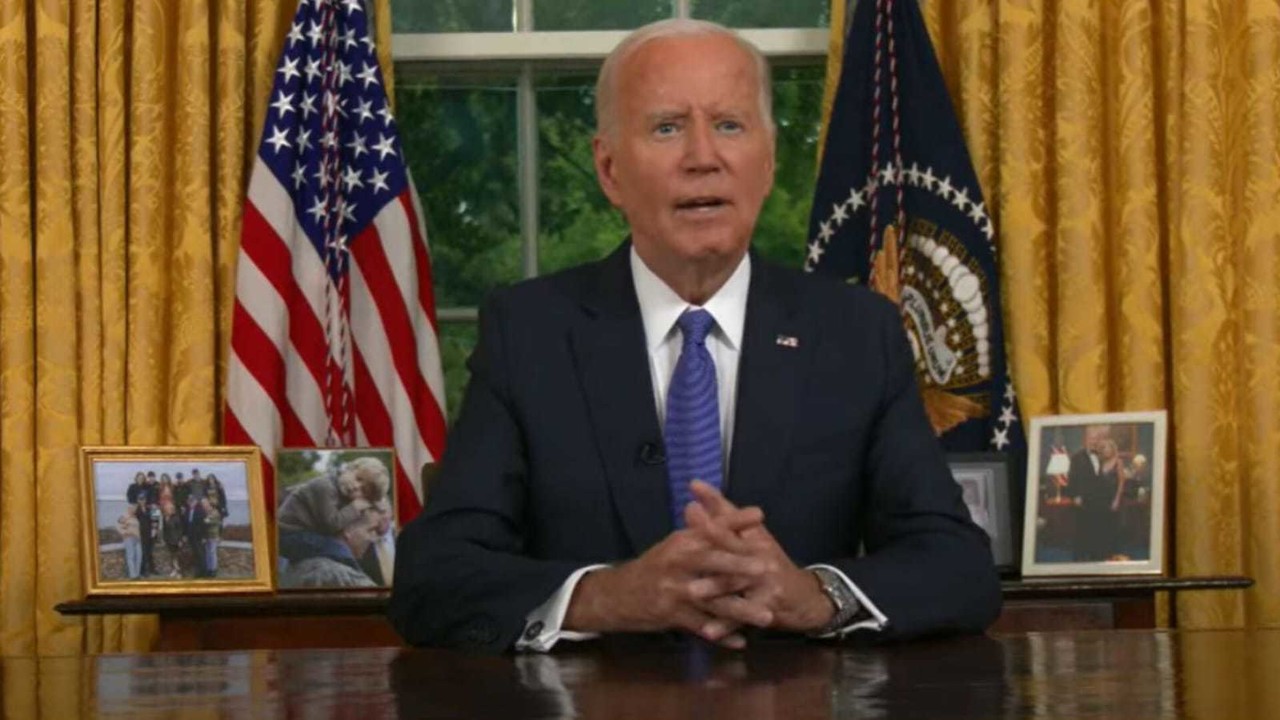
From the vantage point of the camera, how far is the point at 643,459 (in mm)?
2408

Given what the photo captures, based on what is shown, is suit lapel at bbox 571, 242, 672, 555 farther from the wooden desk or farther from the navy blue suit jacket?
the wooden desk

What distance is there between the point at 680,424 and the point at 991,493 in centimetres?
164

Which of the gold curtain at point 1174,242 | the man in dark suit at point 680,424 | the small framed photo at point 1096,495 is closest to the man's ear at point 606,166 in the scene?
the man in dark suit at point 680,424

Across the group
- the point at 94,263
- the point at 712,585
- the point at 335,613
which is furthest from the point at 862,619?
the point at 94,263

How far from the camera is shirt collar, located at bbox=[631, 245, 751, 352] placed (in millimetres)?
2545

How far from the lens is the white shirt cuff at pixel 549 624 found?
2.19 metres

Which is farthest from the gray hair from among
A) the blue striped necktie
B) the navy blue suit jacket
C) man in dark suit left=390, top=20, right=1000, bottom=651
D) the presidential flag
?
the presidential flag

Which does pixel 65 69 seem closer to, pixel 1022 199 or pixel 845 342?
pixel 1022 199

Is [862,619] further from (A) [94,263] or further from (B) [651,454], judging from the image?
(A) [94,263]

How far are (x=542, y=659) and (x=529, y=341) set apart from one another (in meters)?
0.60

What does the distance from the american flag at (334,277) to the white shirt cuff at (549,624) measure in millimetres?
2085

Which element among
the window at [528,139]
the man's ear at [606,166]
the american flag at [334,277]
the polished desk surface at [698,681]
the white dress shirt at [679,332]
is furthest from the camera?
the window at [528,139]

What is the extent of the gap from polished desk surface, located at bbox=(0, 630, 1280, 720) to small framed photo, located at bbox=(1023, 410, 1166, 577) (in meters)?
1.76

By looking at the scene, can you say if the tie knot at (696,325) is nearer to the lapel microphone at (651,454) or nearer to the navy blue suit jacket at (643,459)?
the navy blue suit jacket at (643,459)
